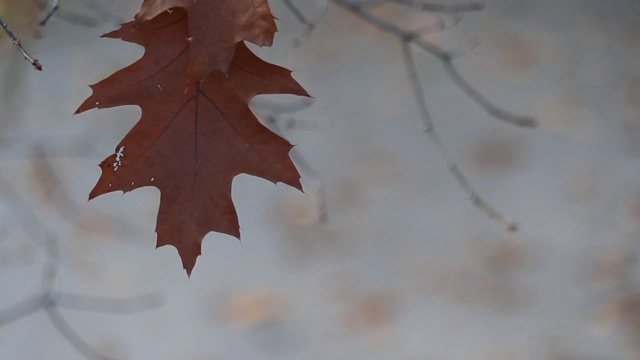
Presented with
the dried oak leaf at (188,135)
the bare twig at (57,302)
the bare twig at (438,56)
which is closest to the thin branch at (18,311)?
the bare twig at (57,302)

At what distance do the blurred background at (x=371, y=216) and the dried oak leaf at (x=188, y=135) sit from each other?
953 millimetres

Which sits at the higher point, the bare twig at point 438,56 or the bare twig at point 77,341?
the bare twig at point 438,56

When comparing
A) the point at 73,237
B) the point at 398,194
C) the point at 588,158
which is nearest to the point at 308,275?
the point at 398,194

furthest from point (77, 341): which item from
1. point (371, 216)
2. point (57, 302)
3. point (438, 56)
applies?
point (438, 56)

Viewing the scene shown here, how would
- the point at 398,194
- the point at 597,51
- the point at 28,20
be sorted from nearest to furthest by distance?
the point at 28,20 < the point at 398,194 < the point at 597,51

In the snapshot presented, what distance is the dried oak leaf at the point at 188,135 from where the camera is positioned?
42 cm

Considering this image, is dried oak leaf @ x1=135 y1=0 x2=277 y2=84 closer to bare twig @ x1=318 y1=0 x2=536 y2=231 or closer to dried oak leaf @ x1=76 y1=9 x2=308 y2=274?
dried oak leaf @ x1=76 y1=9 x2=308 y2=274

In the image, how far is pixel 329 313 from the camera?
1520 millimetres

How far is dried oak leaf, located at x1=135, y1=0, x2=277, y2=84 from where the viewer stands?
1.25 feet

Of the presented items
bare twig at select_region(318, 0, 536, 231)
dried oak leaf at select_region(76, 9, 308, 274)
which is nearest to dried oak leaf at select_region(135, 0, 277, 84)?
dried oak leaf at select_region(76, 9, 308, 274)

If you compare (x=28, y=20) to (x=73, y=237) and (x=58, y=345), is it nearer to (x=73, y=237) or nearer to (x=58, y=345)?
(x=73, y=237)

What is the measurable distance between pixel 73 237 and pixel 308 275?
1.60ft

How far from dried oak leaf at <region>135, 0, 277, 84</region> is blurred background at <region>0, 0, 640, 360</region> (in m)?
0.99

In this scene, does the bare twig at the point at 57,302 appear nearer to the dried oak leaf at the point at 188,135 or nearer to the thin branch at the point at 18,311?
the thin branch at the point at 18,311
